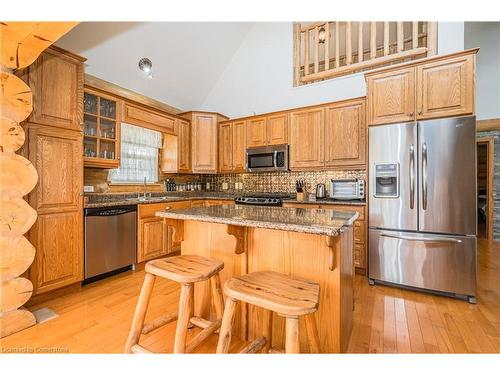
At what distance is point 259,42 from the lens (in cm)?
455

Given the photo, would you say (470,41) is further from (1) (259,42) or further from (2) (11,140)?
(2) (11,140)

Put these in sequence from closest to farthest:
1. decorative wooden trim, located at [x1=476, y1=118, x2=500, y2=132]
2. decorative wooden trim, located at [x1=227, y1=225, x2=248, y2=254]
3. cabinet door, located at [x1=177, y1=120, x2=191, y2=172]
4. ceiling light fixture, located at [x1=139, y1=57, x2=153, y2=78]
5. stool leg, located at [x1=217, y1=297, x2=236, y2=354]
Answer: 1. stool leg, located at [x1=217, y1=297, x2=236, y2=354]
2. decorative wooden trim, located at [x1=227, y1=225, x2=248, y2=254]
3. ceiling light fixture, located at [x1=139, y1=57, x2=153, y2=78]
4. cabinet door, located at [x1=177, y1=120, x2=191, y2=172]
5. decorative wooden trim, located at [x1=476, y1=118, x2=500, y2=132]

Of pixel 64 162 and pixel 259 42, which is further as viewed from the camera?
pixel 259 42

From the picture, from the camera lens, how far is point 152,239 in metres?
3.36

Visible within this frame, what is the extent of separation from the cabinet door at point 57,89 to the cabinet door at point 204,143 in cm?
206

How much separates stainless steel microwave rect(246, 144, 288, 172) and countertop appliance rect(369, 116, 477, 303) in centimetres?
141

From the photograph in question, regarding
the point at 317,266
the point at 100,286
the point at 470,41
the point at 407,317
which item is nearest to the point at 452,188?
the point at 407,317

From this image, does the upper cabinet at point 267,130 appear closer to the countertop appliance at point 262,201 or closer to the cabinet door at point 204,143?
the cabinet door at point 204,143

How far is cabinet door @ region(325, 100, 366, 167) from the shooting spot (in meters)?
3.31

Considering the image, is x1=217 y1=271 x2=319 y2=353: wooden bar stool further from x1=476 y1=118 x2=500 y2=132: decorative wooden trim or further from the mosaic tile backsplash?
x1=476 y1=118 x2=500 y2=132: decorative wooden trim

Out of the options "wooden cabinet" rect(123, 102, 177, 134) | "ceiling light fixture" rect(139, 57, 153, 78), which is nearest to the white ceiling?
"ceiling light fixture" rect(139, 57, 153, 78)

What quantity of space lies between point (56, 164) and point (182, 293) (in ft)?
6.58

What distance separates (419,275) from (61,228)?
3668mm

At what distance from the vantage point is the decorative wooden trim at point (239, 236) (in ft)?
5.14
